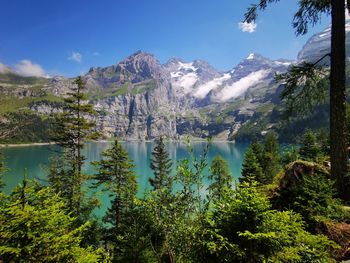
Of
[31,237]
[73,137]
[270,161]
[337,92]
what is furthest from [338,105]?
[270,161]

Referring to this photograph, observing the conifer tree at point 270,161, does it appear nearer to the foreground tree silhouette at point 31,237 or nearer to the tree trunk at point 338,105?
the tree trunk at point 338,105

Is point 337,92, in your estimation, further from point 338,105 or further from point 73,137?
point 73,137

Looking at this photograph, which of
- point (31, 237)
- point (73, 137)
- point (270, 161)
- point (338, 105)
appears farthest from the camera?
point (270, 161)

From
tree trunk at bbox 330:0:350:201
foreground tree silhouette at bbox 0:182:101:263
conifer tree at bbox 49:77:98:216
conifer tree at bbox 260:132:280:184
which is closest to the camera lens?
foreground tree silhouette at bbox 0:182:101:263

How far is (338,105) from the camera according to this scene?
379 inches

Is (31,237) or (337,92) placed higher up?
(337,92)

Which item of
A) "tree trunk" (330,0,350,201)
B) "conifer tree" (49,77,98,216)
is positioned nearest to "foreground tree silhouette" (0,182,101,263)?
"tree trunk" (330,0,350,201)

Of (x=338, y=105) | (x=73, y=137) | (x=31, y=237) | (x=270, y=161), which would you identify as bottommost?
(x=270, y=161)

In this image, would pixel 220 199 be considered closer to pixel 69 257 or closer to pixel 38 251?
pixel 69 257

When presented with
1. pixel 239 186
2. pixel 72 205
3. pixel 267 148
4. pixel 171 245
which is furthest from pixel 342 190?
pixel 267 148

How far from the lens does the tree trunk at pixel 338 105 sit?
9.47 meters

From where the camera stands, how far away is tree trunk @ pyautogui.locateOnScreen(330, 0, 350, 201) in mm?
9469

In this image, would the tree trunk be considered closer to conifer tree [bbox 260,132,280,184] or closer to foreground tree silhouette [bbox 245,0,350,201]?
foreground tree silhouette [bbox 245,0,350,201]

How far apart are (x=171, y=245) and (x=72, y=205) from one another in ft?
78.8
